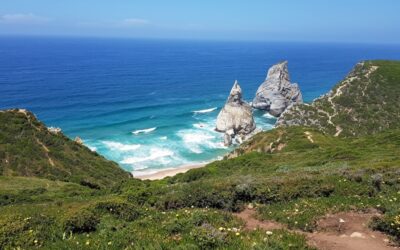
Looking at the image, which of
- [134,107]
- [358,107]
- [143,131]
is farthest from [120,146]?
[358,107]

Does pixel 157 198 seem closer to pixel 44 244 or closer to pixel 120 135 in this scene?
pixel 44 244

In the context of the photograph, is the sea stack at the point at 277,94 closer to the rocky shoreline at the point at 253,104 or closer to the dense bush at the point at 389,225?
the rocky shoreline at the point at 253,104

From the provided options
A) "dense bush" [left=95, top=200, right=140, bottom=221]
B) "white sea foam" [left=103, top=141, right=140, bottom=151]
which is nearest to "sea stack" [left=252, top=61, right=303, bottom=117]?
"white sea foam" [left=103, top=141, right=140, bottom=151]

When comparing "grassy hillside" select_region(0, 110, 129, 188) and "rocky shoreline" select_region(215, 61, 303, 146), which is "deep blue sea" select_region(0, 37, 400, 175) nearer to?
"rocky shoreline" select_region(215, 61, 303, 146)

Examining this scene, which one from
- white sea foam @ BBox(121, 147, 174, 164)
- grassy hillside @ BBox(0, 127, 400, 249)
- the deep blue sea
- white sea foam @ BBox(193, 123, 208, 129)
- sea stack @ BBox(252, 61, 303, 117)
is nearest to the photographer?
grassy hillside @ BBox(0, 127, 400, 249)

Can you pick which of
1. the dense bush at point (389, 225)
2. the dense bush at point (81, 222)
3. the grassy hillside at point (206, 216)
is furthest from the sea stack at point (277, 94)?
the dense bush at point (81, 222)

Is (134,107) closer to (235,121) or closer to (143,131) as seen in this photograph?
(143,131)
